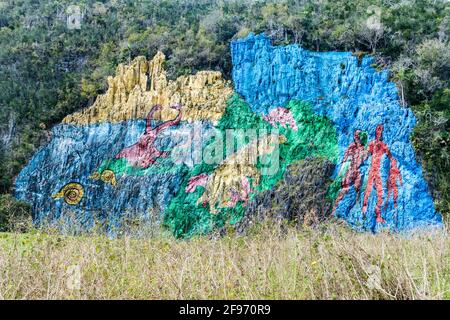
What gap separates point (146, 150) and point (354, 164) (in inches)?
261

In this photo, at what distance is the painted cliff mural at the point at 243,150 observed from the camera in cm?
1675

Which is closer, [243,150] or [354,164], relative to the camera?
[354,164]

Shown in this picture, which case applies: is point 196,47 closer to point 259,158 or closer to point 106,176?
point 259,158

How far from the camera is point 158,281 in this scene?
4.08 metres

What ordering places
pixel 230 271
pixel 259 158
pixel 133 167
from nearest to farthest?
pixel 230 271 → pixel 259 158 → pixel 133 167

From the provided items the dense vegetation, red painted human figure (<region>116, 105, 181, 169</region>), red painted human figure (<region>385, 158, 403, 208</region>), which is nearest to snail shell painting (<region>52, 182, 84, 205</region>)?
red painted human figure (<region>116, 105, 181, 169</region>)

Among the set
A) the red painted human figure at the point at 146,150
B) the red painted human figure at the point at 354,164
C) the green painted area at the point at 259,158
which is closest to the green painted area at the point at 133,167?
the red painted human figure at the point at 146,150

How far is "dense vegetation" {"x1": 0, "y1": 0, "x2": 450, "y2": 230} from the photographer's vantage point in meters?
18.0

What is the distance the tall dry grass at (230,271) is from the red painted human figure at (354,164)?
480 inches

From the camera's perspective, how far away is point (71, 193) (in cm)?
1733

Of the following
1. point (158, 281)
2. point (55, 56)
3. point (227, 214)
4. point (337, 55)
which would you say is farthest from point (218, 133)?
point (158, 281)

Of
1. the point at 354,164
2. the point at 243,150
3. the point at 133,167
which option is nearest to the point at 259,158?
the point at 243,150

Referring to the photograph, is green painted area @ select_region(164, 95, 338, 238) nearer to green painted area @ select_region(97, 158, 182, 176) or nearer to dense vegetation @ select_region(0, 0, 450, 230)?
green painted area @ select_region(97, 158, 182, 176)

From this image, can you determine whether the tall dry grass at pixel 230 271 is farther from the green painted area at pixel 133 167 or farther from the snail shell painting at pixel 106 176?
the snail shell painting at pixel 106 176
